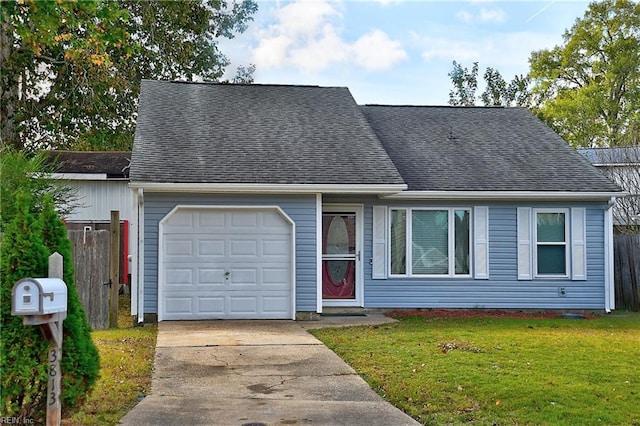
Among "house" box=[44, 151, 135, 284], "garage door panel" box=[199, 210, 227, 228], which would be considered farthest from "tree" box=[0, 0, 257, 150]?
"garage door panel" box=[199, 210, 227, 228]

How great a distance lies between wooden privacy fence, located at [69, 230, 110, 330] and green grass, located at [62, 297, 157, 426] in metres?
0.68

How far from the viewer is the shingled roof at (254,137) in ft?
44.6

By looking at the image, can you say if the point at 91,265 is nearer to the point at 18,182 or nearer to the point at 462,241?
the point at 18,182

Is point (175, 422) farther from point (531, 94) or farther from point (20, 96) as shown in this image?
point (531, 94)

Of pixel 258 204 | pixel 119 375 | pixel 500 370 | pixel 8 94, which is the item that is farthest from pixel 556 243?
pixel 8 94

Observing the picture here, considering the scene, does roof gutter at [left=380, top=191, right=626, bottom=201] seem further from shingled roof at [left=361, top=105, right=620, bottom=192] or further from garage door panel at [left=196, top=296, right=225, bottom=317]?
garage door panel at [left=196, top=296, right=225, bottom=317]

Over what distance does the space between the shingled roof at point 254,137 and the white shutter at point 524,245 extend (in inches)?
125

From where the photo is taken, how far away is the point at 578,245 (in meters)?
15.4

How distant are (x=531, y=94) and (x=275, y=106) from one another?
28908mm

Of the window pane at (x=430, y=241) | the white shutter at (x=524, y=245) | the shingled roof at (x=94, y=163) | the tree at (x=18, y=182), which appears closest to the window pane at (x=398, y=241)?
the window pane at (x=430, y=241)

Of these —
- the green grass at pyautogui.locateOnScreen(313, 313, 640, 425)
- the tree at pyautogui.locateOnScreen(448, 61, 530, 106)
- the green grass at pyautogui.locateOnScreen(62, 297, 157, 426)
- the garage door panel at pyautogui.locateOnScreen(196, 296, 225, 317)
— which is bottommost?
the green grass at pyautogui.locateOnScreen(313, 313, 640, 425)

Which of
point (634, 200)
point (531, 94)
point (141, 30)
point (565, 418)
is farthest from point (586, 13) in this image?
point (565, 418)

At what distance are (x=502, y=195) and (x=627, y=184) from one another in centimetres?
1035

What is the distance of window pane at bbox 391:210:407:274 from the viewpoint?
15.2 meters
